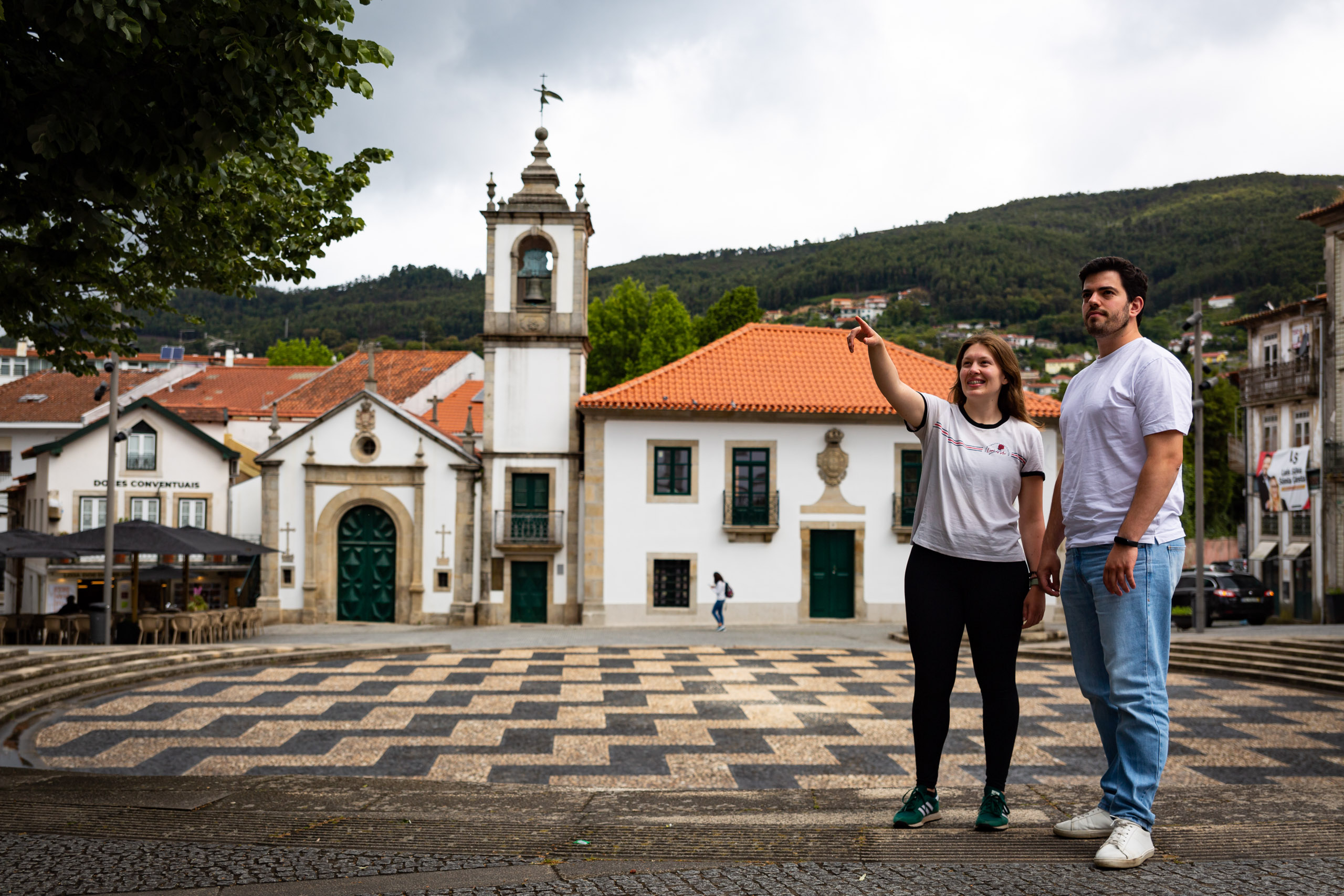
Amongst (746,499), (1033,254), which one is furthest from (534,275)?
(1033,254)

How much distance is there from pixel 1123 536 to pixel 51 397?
4874cm

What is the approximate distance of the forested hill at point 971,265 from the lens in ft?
289

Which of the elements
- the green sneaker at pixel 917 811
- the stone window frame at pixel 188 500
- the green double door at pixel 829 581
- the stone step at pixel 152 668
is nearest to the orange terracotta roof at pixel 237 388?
the stone window frame at pixel 188 500

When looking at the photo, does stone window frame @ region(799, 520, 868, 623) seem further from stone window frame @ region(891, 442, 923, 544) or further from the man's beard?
the man's beard

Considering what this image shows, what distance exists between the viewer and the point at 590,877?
298cm

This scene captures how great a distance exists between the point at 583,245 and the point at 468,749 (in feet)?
63.0

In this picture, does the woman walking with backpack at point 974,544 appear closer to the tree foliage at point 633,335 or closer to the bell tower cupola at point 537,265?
the bell tower cupola at point 537,265

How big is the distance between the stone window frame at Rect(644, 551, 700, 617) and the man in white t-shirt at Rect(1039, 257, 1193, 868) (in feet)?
71.0

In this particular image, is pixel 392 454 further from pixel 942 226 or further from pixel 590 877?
pixel 942 226

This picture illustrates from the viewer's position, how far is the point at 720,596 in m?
23.7

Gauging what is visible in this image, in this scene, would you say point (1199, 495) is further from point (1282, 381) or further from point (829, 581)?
point (1282, 381)

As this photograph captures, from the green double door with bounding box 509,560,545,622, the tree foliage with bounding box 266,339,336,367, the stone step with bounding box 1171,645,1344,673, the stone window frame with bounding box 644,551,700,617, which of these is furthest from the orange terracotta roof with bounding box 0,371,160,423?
the stone step with bounding box 1171,645,1344,673

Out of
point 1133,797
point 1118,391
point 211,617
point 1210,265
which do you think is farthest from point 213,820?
point 1210,265

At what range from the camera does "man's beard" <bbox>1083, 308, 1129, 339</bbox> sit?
3504 millimetres
